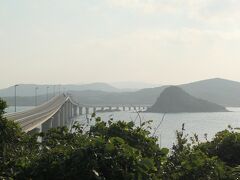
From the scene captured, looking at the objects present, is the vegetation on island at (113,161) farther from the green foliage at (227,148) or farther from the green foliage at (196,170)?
the green foliage at (227,148)

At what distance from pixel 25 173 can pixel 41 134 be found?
5640mm

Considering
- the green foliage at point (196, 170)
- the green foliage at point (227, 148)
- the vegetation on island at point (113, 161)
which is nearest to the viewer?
the vegetation on island at point (113, 161)

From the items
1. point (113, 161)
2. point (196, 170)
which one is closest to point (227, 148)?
point (196, 170)

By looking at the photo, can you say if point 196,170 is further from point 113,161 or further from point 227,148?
point 227,148

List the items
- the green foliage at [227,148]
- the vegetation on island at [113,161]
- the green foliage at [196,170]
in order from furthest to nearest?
the green foliage at [227,148]
the green foliage at [196,170]
the vegetation on island at [113,161]

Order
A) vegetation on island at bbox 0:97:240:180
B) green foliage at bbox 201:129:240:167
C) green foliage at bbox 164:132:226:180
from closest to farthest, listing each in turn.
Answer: vegetation on island at bbox 0:97:240:180, green foliage at bbox 164:132:226:180, green foliage at bbox 201:129:240:167

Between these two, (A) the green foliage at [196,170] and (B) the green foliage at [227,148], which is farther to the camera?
(B) the green foliage at [227,148]

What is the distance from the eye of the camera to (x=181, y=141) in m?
11.6

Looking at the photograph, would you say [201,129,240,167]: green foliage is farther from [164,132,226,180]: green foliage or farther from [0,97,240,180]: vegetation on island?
[164,132,226,180]: green foliage

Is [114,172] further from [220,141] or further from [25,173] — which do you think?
[220,141]

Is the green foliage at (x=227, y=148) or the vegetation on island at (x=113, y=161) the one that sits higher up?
the vegetation on island at (x=113, y=161)

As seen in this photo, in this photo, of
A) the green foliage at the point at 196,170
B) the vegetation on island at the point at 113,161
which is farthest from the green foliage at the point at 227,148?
the green foliage at the point at 196,170

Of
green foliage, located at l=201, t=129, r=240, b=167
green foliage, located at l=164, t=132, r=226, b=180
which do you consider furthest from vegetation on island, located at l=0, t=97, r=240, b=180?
green foliage, located at l=201, t=129, r=240, b=167

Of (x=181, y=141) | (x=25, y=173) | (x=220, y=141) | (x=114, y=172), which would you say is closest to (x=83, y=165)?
(x=114, y=172)
